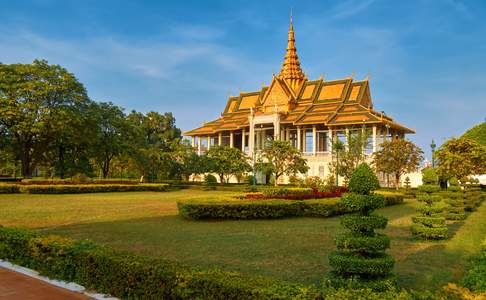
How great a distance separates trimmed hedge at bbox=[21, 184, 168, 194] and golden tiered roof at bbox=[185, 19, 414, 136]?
18.1m

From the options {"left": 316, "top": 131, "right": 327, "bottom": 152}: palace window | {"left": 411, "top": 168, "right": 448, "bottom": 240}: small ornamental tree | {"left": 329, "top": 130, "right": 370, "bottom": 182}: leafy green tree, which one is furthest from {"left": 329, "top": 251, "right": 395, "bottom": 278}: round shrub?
{"left": 316, "top": 131, "right": 327, "bottom": 152}: palace window

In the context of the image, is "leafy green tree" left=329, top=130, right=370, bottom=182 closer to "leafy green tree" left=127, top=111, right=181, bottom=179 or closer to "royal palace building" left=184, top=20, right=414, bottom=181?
"royal palace building" left=184, top=20, right=414, bottom=181

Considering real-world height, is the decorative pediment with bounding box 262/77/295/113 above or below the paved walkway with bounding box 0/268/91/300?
above

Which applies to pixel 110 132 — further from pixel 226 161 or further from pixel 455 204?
pixel 455 204

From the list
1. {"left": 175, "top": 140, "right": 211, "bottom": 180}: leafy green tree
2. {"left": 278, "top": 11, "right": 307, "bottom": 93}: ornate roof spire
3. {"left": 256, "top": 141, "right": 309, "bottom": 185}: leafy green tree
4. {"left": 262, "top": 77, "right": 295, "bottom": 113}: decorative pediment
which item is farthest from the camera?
{"left": 278, "top": 11, "right": 307, "bottom": 93}: ornate roof spire

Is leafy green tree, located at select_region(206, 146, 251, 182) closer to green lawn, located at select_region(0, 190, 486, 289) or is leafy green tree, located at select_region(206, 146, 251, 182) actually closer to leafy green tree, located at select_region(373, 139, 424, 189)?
leafy green tree, located at select_region(373, 139, 424, 189)

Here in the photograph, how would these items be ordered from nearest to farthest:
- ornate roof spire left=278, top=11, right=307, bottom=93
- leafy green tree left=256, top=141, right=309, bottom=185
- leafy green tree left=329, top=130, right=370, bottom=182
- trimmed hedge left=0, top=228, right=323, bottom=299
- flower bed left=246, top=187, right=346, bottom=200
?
1. trimmed hedge left=0, top=228, right=323, bottom=299
2. flower bed left=246, top=187, right=346, bottom=200
3. leafy green tree left=329, top=130, right=370, bottom=182
4. leafy green tree left=256, top=141, right=309, bottom=185
5. ornate roof spire left=278, top=11, right=307, bottom=93

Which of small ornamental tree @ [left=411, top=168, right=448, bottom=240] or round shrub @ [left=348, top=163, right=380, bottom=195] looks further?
small ornamental tree @ [left=411, top=168, right=448, bottom=240]

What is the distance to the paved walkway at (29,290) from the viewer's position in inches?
223

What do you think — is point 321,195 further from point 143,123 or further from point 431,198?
point 143,123

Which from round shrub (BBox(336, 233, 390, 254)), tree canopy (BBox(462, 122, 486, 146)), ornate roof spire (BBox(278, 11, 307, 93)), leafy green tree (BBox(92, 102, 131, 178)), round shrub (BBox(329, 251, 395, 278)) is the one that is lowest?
round shrub (BBox(329, 251, 395, 278))

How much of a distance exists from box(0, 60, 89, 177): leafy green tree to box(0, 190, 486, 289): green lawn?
14.6 metres

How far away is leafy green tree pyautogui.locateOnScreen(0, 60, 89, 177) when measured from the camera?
92.2ft

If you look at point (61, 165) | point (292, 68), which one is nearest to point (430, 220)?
point (61, 165)
